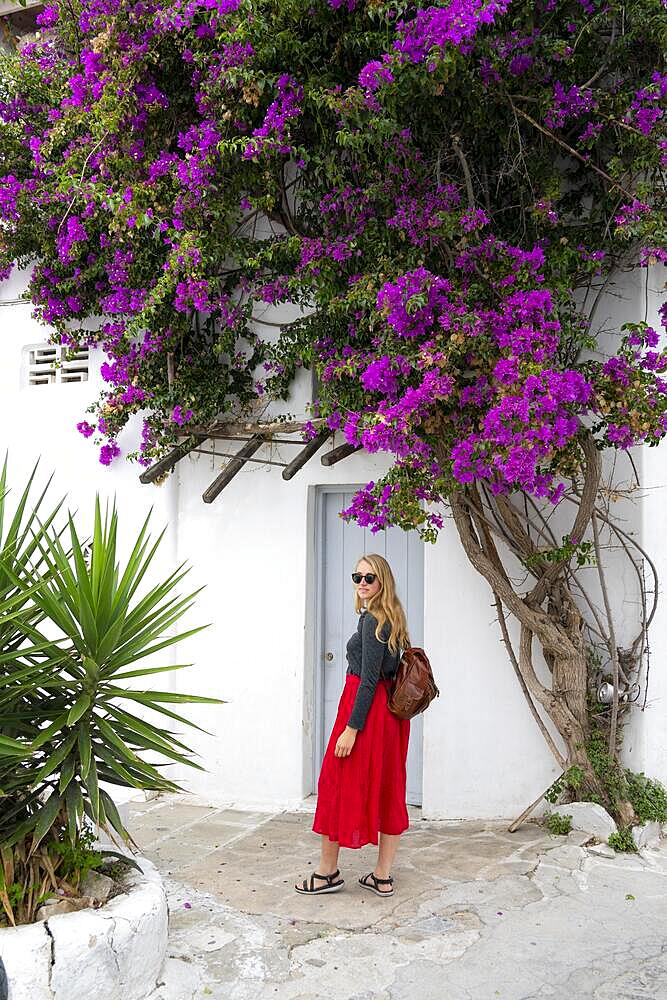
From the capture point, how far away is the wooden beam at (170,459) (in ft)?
23.8

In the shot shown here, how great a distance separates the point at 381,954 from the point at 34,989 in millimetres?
1544

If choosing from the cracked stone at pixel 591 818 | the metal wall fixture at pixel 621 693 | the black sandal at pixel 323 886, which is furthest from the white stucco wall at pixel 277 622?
the black sandal at pixel 323 886

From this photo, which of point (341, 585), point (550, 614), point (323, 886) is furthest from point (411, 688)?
point (341, 585)

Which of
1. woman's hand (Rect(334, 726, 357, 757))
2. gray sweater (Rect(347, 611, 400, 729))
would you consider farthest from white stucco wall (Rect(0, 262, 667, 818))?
woman's hand (Rect(334, 726, 357, 757))

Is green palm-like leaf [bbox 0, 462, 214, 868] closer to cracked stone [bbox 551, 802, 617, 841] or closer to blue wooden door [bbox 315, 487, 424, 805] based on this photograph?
cracked stone [bbox 551, 802, 617, 841]

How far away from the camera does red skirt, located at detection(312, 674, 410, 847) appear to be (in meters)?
4.80

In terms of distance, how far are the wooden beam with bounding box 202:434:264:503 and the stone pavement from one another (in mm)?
2424

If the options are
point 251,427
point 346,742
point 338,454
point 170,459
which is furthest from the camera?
point 170,459

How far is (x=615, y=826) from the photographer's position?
569 cm

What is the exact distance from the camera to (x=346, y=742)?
15.6 feet

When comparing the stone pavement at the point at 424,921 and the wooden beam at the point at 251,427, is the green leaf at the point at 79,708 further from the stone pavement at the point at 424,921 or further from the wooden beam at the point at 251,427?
the wooden beam at the point at 251,427

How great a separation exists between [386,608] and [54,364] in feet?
14.7

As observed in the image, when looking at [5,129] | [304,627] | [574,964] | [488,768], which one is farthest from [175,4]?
[574,964]

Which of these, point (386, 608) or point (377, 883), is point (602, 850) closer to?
point (377, 883)
